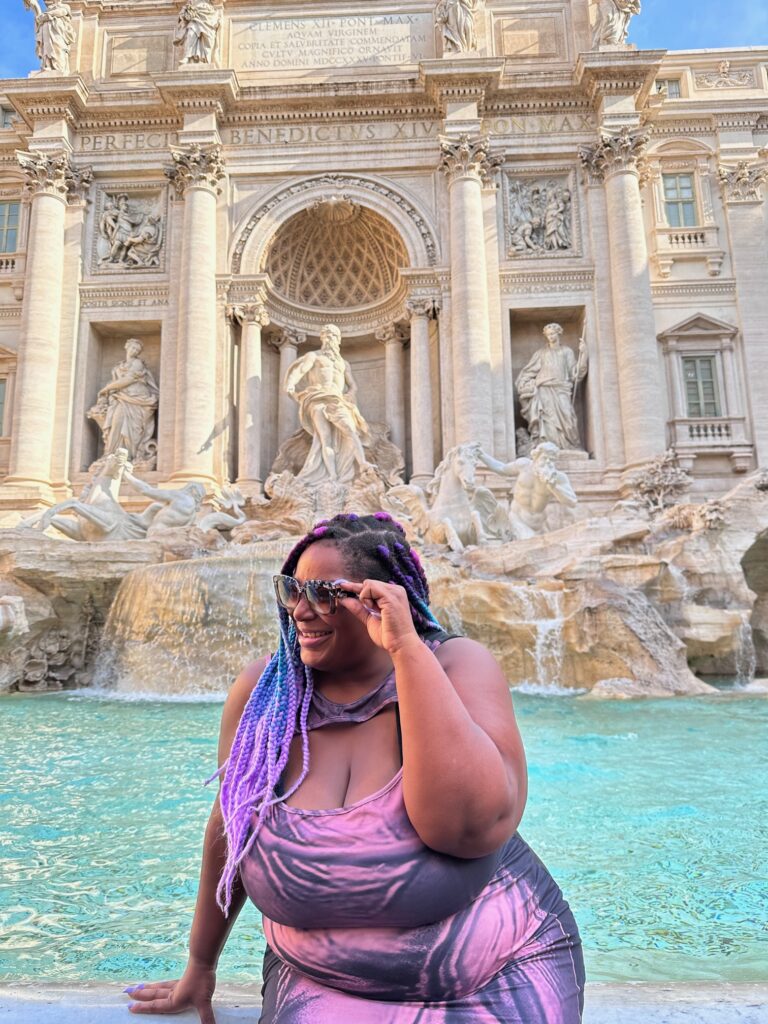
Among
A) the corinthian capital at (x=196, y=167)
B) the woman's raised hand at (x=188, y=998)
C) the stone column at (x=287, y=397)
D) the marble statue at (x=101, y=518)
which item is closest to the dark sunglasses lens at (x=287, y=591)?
the woman's raised hand at (x=188, y=998)

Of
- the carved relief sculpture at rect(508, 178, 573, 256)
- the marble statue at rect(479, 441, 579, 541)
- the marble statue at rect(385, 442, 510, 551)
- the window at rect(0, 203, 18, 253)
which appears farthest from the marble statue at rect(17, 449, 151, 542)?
the carved relief sculpture at rect(508, 178, 573, 256)

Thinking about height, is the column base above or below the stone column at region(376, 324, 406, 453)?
below

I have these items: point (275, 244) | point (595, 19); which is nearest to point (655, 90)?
point (595, 19)

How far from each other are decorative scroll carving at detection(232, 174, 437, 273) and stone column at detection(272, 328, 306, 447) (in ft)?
6.91

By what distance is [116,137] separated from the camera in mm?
19000

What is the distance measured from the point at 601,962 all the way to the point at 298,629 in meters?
1.43

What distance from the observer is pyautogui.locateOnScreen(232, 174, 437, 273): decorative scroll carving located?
1819 cm

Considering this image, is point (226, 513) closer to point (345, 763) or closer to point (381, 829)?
point (345, 763)

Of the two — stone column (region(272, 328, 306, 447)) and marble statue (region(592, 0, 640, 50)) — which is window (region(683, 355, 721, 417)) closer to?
marble statue (region(592, 0, 640, 50))

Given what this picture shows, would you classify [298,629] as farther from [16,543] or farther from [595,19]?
[595,19]

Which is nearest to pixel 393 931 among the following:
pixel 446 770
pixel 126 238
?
pixel 446 770

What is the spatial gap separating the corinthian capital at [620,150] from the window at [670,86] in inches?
135

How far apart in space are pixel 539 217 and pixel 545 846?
58.7ft

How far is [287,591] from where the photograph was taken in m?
1.50
